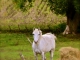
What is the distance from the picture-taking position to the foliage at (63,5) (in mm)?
37469

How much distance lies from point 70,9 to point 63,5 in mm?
2952

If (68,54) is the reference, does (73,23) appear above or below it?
below

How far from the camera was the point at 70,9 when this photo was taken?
41.2 m

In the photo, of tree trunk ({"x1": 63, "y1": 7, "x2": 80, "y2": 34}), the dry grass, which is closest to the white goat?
the dry grass

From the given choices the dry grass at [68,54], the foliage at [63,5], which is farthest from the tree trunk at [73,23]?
the dry grass at [68,54]

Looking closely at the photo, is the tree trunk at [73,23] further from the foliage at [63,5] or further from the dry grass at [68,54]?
the dry grass at [68,54]

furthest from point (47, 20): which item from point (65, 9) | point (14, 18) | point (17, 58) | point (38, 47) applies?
point (38, 47)

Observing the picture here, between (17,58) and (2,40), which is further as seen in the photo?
(2,40)

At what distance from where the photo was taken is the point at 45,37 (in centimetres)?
1961

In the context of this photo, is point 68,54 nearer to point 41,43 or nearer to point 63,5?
point 41,43

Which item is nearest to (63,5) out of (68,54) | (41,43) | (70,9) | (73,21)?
(70,9)

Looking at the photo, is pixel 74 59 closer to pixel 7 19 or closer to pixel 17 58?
pixel 17 58

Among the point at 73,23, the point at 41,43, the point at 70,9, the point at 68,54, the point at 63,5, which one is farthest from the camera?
the point at 73,23

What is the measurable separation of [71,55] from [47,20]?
46.7 metres
